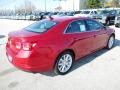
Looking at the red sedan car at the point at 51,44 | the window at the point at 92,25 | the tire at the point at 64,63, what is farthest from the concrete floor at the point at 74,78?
the window at the point at 92,25

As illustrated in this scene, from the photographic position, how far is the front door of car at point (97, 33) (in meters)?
6.41

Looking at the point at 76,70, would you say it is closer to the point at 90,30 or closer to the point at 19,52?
the point at 90,30

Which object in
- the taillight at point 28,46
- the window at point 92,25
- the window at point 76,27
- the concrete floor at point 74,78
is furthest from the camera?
the window at point 92,25

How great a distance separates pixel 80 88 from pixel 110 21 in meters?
15.7

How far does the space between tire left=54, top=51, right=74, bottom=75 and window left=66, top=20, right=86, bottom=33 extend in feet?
2.20

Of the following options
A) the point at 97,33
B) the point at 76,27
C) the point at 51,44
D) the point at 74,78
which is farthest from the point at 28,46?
the point at 97,33

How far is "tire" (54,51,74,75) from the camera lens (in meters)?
5.14

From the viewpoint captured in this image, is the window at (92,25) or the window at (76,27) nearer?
the window at (76,27)

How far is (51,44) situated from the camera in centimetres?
480

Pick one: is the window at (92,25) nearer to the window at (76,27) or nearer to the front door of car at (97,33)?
the front door of car at (97,33)

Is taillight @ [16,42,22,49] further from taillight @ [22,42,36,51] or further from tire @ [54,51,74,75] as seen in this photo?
tire @ [54,51,74,75]

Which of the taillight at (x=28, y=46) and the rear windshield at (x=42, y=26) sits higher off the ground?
the rear windshield at (x=42, y=26)

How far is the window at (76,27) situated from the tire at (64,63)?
670mm

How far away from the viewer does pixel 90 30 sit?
6281 millimetres
